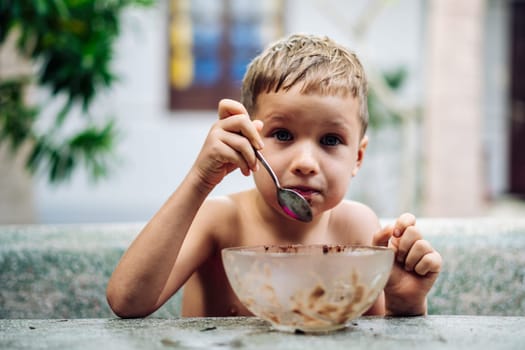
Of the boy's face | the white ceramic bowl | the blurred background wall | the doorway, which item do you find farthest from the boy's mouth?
the doorway

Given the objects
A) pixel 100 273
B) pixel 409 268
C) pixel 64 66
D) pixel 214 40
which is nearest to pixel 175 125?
pixel 214 40

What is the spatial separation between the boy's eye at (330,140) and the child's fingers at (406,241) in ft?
0.58

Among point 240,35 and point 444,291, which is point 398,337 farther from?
point 240,35

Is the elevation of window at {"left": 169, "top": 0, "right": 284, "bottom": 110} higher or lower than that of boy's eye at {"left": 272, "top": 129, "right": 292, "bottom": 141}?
higher

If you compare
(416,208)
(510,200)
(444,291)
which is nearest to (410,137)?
(416,208)

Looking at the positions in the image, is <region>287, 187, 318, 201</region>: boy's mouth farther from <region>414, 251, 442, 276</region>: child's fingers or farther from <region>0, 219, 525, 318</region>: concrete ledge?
<region>0, 219, 525, 318</region>: concrete ledge

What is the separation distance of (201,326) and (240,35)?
5.18m

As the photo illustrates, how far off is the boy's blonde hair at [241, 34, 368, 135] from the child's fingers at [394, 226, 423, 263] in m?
0.23

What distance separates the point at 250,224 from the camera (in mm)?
1090

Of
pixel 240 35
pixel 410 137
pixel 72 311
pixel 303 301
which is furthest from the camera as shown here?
pixel 240 35

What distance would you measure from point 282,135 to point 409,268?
257 millimetres

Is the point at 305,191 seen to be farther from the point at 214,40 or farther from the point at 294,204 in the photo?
the point at 214,40

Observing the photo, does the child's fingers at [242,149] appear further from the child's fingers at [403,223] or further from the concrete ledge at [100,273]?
the concrete ledge at [100,273]

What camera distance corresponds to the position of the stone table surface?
63 cm
